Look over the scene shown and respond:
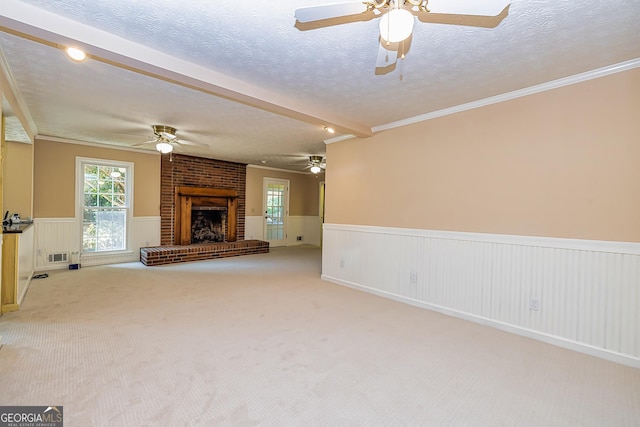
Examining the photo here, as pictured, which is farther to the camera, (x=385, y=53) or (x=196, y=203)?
(x=196, y=203)

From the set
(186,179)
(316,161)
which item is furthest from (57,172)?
(316,161)

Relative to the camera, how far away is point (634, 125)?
7.28 ft

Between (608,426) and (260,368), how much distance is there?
2057mm

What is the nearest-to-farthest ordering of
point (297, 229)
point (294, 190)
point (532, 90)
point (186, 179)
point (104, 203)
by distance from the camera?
point (532, 90) < point (104, 203) < point (186, 179) < point (294, 190) < point (297, 229)

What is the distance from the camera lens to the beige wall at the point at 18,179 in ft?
13.6

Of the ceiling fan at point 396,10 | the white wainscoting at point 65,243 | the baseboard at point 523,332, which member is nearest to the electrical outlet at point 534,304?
the baseboard at point 523,332

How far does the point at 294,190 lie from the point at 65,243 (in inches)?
211

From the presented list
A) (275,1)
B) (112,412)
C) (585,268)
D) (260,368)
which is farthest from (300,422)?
(585,268)

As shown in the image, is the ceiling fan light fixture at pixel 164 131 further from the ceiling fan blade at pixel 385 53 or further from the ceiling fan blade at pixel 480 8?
the ceiling fan blade at pixel 480 8

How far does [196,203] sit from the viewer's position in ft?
22.1

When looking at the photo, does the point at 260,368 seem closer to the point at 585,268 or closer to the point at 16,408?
the point at 16,408

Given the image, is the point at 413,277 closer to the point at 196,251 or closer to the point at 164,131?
the point at 164,131

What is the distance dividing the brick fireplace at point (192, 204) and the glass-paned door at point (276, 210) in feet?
2.98

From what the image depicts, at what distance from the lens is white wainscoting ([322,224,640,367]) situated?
229 cm
